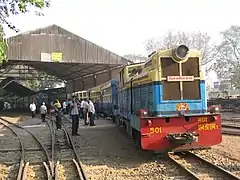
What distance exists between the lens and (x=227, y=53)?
53.4 meters

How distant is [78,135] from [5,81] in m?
29.3

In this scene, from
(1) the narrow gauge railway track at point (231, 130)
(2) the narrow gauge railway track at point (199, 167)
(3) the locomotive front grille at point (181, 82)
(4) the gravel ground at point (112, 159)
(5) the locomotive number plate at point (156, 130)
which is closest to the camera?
(2) the narrow gauge railway track at point (199, 167)

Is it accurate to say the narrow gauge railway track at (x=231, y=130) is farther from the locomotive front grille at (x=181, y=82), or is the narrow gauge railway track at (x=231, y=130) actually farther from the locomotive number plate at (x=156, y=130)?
the locomotive number plate at (x=156, y=130)

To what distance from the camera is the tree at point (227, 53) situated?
174ft

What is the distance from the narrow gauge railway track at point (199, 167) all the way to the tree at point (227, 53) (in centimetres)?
4561

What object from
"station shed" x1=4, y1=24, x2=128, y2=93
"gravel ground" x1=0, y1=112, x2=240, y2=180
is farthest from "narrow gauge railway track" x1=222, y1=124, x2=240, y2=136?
"station shed" x1=4, y1=24, x2=128, y2=93

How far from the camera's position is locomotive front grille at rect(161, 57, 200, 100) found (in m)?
9.26

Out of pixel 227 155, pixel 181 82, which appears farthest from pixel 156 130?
pixel 227 155

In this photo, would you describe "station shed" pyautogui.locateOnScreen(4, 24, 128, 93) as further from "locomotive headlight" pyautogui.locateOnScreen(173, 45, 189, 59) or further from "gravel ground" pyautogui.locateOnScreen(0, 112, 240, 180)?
"locomotive headlight" pyautogui.locateOnScreen(173, 45, 189, 59)

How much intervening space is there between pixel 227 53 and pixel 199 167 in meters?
48.0

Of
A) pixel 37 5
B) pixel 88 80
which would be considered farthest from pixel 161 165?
pixel 88 80

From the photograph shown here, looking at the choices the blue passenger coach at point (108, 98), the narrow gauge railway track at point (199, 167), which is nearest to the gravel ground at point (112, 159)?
the narrow gauge railway track at point (199, 167)

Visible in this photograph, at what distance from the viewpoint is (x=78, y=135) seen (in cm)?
1539

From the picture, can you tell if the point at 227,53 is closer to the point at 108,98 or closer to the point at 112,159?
the point at 108,98
